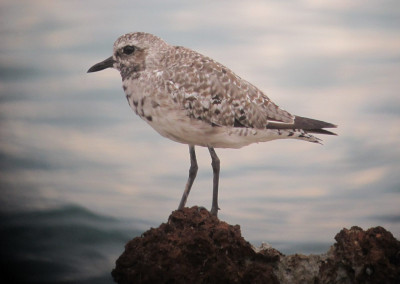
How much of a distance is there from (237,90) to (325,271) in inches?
82.6

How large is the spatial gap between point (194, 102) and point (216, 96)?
0.92 ft

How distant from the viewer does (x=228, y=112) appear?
6840mm

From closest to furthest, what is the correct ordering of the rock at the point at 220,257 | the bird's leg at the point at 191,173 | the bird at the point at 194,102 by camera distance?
the rock at the point at 220,257, the bird at the point at 194,102, the bird's leg at the point at 191,173

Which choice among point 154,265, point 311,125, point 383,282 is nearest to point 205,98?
point 311,125

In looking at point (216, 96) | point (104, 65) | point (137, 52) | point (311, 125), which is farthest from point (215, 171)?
point (104, 65)

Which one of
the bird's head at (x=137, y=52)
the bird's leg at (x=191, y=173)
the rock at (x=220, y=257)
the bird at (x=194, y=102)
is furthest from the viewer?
the bird's leg at (x=191, y=173)

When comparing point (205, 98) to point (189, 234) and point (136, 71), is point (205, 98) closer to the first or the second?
point (136, 71)

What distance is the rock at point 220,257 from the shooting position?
19.3 ft

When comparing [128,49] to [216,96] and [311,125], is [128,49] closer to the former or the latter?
[216,96]

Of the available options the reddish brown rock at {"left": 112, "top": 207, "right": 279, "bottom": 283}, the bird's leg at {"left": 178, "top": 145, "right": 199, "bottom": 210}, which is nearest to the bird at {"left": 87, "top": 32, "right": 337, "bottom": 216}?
the bird's leg at {"left": 178, "top": 145, "right": 199, "bottom": 210}

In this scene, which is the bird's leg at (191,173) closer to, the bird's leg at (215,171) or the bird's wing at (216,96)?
the bird's leg at (215,171)

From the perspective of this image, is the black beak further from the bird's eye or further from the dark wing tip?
the dark wing tip

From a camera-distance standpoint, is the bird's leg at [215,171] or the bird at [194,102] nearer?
the bird at [194,102]

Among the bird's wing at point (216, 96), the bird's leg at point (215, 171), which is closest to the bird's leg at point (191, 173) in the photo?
the bird's leg at point (215, 171)
